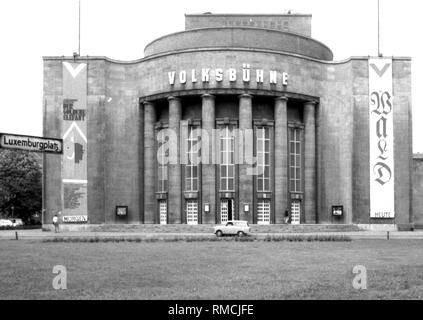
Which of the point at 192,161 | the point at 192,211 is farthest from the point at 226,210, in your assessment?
the point at 192,161

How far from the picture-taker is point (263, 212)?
62094mm

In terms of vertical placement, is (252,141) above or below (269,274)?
above

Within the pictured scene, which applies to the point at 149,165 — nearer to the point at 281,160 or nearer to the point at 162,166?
the point at 162,166

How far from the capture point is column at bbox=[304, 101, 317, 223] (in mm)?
64250

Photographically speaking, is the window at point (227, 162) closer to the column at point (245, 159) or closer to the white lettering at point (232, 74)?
the column at point (245, 159)

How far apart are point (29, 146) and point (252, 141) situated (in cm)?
5199

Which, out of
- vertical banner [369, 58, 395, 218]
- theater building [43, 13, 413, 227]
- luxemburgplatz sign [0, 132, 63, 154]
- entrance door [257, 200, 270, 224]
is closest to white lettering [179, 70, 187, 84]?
theater building [43, 13, 413, 227]

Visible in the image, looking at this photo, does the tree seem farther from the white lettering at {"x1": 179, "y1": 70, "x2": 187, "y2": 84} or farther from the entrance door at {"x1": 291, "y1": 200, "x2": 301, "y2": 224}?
the entrance door at {"x1": 291, "y1": 200, "x2": 301, "y2": 224}

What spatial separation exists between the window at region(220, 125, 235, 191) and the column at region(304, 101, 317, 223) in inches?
318

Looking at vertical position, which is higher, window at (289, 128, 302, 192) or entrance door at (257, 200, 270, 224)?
window at (289, 128, 302, 192)

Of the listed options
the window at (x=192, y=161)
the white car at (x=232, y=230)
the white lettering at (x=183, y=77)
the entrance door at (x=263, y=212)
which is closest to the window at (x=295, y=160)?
the entrance door at (x=263, y=212)
